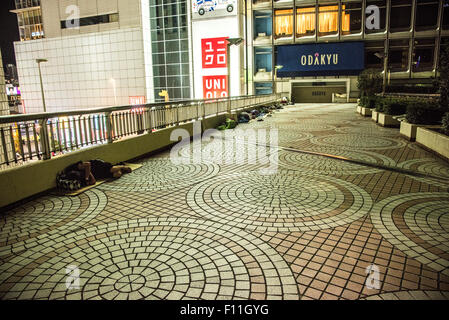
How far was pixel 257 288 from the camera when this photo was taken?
9.58 feet

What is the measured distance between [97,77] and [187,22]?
16287 mm

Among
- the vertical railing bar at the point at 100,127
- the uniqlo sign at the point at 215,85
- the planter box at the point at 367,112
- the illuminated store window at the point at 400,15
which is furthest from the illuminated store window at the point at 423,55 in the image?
the vertical railing bar at the point at 100,127

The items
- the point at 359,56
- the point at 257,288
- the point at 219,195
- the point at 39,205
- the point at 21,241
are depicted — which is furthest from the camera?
the point at 359,56

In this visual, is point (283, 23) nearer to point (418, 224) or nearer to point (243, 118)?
point (243, 118)

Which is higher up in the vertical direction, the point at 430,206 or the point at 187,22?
the point at 187,22

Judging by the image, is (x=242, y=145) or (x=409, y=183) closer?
(x=409, y=183)

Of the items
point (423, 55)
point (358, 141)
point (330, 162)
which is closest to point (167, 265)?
point (330, 162)

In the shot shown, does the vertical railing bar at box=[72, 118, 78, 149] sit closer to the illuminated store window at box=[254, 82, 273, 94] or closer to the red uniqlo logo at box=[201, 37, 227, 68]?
the red uniqlo logo at box=[201, 37, 227, 68]

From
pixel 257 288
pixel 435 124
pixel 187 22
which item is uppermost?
pixel 187 22

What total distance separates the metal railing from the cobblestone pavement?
1.08 meters

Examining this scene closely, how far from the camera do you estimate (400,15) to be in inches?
1383

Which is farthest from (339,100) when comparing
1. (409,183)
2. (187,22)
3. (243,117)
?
(409,183)

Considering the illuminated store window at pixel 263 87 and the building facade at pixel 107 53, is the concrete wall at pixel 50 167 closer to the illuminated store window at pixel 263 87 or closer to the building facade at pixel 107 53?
the building facade at pixel 107 53

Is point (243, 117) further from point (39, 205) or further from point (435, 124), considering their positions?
point (39, 205)
